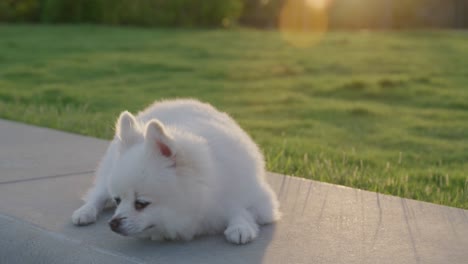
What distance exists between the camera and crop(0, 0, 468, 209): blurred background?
6516mm

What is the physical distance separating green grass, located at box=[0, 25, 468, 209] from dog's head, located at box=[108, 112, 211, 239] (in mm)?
2386

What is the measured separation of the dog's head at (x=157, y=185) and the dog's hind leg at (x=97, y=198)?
1.64 ft

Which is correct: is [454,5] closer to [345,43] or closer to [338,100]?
[345,43]

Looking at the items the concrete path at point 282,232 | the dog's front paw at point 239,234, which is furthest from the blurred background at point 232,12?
the dog's front paw at point 239,234

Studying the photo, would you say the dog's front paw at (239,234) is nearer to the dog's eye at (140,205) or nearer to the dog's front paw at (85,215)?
the dog's eye at (140,205)

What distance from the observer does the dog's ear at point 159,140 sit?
Result: 319 centimetres

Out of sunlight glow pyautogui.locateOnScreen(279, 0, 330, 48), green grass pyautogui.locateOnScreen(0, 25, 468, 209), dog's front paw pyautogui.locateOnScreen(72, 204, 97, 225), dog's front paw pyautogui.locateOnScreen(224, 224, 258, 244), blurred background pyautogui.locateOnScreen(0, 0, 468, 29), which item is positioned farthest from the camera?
sunlight glow pyautogui.locateOnScreen(279, 0, 330, 48)

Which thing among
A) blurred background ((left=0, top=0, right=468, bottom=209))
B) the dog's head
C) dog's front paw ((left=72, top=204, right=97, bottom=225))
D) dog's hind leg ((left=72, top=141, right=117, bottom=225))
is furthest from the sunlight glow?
the dog's head

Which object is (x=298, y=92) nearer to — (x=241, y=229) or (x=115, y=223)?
(x=241, y=229)

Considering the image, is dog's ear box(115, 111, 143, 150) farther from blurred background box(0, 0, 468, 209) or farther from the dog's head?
blurred background box(0, 0, 468, 209)

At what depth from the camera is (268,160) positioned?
6312mm

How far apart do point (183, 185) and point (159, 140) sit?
24cm

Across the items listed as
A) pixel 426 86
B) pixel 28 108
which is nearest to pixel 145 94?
pixel 28 108

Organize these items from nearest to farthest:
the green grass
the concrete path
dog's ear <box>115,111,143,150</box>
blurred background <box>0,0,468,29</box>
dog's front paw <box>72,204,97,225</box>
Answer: the concrete path < dog's ear <box>115,111,143,150</box> < dog's front paw <box>72,204,97,225</box> < the green grass < blurred background <box>0,0,468,29</box>
